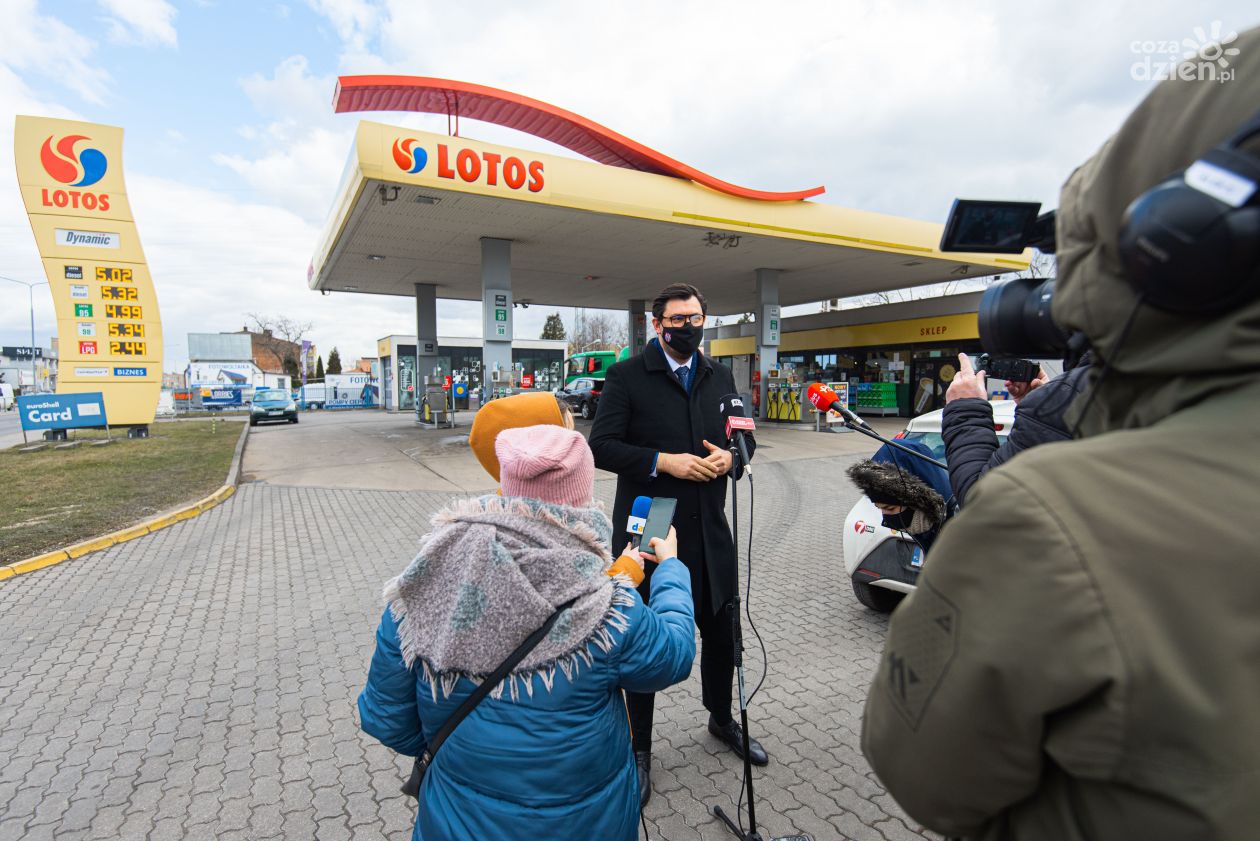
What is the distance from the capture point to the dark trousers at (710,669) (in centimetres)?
266

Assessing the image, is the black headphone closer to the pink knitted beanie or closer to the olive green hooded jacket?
the olive green hooded jacket

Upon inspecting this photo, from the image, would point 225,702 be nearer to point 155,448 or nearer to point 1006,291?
point 1006,291

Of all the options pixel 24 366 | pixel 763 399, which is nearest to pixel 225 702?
pixel 763 399

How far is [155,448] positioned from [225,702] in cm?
1459

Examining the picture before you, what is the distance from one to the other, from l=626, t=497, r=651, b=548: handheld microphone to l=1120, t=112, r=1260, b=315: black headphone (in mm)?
1427

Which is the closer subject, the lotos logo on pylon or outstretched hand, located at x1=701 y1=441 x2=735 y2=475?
outstretched hand, located at x1=701 y1=441 x2=735 y2=475

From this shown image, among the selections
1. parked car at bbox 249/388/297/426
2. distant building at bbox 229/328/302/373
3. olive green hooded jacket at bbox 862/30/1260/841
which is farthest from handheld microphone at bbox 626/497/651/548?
distant building at bbox 229/328/302/373

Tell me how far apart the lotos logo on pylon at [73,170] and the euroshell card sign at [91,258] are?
0.02 metres

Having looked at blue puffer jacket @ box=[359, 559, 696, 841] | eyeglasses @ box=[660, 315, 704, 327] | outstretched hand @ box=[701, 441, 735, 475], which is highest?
eyeglasses @ box=[660, 315, 704, 327]

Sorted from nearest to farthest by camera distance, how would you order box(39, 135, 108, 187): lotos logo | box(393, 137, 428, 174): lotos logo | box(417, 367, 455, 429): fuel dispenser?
box(393, 137, 428, 174): lotos logo → box(39, 135, 108, 187): lotos logo → box(417, 367, 455, 429): fuel dispenser

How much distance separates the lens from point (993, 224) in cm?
135

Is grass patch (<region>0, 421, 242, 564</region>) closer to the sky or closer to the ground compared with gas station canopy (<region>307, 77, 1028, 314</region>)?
closer to the ground

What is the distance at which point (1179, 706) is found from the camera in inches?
25.0

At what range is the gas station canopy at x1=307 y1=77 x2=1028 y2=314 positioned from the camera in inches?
390
